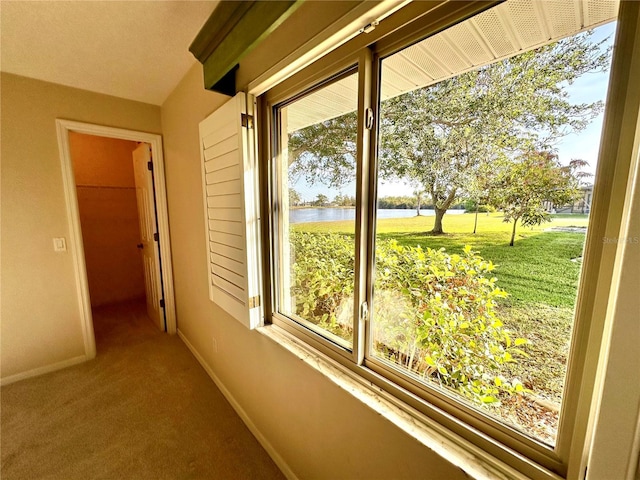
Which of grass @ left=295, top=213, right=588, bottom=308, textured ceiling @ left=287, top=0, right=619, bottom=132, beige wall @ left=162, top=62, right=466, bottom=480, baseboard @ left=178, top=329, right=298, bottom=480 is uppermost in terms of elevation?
textured ceiling @ left=287, top=0, right=619, bottom=132

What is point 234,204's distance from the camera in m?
1.39

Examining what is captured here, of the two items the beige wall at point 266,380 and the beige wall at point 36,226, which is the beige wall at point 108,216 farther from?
the beige wall at point 266,380

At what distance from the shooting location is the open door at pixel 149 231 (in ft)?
8.28

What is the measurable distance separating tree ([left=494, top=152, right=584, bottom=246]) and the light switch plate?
3082 mm

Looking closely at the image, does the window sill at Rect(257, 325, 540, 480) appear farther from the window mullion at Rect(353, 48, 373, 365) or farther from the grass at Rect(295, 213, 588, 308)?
the grass at Rect(295, 213, 588, 308)

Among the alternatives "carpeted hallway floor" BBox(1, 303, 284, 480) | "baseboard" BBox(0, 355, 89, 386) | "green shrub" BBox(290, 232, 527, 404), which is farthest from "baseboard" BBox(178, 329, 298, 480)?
"baseboard" BBox(0, 355, 89, 386)

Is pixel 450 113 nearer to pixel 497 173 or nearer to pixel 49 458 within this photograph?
pixel 497 173

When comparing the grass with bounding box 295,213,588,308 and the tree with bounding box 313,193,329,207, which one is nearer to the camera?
the grass with bounding box 295,213,588,308

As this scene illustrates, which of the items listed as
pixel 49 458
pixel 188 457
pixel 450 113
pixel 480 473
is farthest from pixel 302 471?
pixel 450 113

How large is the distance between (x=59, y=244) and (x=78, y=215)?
0.28 metres

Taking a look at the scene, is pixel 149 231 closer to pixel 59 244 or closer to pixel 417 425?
pixel 59 244

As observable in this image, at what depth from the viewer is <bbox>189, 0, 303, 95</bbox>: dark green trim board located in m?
0.88

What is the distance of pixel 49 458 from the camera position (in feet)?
4.56

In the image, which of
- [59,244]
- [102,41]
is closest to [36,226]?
[59,244]
